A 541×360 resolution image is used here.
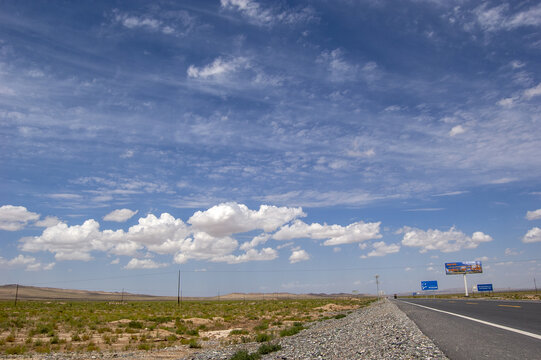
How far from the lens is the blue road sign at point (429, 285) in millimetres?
101562

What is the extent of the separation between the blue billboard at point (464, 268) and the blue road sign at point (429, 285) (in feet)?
14.8

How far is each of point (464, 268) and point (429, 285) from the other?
36.6 ft

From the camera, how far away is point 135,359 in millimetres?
18703

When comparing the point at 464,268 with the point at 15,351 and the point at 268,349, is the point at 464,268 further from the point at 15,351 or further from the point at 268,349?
the point at 15,351

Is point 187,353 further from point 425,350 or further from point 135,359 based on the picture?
point 425,350

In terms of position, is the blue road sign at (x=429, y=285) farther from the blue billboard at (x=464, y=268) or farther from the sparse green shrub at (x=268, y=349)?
the sparse green shrub at (x=268, y=349)

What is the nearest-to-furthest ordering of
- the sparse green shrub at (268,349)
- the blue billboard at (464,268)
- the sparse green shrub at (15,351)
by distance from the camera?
1. the sparse green shrub at (268,349)
2. the sparse green shrub at (15,351)
3. the blue billboard at (464,268)

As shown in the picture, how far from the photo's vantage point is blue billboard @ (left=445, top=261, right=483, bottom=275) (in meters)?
101

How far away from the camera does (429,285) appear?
336 feet

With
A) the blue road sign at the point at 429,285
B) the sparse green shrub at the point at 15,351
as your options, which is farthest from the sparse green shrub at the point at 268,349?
the blue road sign at the point at 429,285

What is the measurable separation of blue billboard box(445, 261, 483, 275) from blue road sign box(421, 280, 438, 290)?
4519 millimetres

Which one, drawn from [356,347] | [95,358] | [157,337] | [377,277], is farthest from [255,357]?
[377,277]

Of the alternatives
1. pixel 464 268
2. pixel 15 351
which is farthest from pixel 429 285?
pixel 15 351

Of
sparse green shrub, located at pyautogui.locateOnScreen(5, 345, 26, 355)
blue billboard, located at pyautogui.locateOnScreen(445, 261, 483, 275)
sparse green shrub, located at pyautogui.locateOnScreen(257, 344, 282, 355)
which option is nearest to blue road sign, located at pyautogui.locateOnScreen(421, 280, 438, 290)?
blue billboard, located at pyautogui.locateOnScreen(445, 261, 483, 275)
